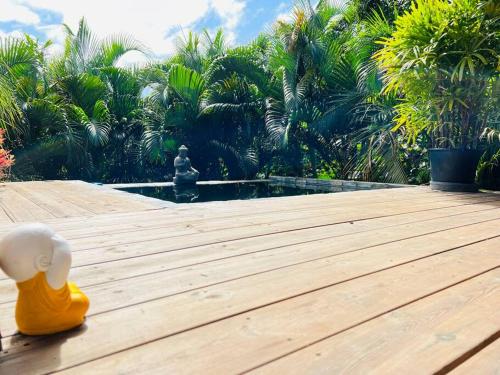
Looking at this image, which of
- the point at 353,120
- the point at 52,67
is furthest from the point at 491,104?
the point at 52,67

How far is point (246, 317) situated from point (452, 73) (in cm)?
362

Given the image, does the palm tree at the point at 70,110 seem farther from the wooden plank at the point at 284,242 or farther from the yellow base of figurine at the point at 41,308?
the yellow base of figurine at the point at 41,308

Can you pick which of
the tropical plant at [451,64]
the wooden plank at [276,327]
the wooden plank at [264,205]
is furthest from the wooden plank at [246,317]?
the tropical plant at [451,64]

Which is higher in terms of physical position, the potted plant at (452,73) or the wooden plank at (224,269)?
the potted plant at (452,73)

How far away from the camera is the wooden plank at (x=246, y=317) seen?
82 centimetres

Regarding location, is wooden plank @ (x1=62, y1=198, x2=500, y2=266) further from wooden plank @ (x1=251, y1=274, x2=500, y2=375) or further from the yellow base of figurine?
wooden plank @ (x1=251, y1=274, x2=500, y2=375)

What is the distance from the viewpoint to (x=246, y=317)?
1.01 meters

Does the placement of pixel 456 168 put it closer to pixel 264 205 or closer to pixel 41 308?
pixel 264 205

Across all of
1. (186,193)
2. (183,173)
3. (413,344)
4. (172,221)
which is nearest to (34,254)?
(413,344)

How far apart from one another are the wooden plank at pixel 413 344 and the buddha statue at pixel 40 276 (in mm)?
497

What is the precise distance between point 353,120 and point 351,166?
2.58ft

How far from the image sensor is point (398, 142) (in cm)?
545

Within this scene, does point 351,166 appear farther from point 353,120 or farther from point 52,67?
point 52,67

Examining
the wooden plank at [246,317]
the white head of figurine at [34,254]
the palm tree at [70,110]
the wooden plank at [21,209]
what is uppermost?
the palm tree at [70,110]
